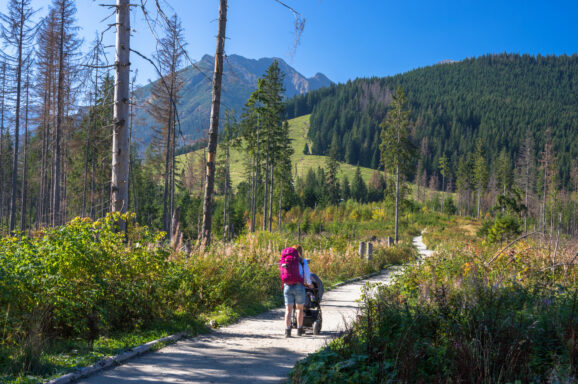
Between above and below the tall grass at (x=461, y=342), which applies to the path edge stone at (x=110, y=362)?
below

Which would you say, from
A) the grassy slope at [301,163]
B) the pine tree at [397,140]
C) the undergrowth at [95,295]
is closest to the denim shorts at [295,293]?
the undergrowth at [95,295]

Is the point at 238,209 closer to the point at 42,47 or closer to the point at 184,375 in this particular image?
the point at 42,47

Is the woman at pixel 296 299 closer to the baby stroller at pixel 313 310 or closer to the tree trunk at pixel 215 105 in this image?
the baby stroller at pixel 313 310

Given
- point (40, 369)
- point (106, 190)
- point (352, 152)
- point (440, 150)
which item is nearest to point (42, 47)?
point (106, 190)

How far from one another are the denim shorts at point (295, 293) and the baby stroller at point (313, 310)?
43 centimetres

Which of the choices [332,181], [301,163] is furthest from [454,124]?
[332,181]

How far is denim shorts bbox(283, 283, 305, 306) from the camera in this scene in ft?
23.6

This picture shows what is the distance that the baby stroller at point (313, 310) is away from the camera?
7.47m

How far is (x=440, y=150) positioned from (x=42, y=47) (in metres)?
143

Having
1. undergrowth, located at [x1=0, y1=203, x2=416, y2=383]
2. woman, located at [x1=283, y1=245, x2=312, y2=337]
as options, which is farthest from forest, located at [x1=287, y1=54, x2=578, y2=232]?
woman, located at [x1=283, y1=245, x2=312, y2=337]

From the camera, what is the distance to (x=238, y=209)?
51.8 metres

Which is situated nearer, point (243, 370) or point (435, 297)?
point (243, 370)

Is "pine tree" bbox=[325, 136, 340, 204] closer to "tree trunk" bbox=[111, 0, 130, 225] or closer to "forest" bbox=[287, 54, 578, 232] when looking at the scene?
"forest" bbox=[287, 54, 578, 232]

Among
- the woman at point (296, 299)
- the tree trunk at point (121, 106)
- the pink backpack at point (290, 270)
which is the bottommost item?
the woman at point (296, 299)
